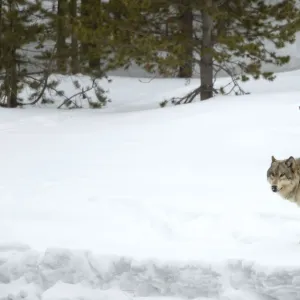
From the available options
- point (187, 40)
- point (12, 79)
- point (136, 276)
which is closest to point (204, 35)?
point (187, 40)

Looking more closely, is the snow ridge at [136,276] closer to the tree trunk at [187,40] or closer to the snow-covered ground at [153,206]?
the snow-covered ground at [153,206]

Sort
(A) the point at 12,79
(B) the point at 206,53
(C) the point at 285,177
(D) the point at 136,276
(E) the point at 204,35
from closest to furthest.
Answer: (D) the point at 136,276 → (C) the point at 285,177 → (B) the point at 206,53 → (E) the point at 204,35 → (A) the point at 12,79

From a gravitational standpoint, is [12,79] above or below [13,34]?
below

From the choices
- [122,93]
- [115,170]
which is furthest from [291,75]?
[115,170]

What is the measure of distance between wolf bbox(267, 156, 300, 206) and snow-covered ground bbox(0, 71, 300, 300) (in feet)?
1.76

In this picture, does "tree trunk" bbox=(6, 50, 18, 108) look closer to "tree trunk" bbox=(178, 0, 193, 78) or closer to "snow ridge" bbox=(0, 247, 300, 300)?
"tree trunk" bbox=(178, 0, 193, 78)

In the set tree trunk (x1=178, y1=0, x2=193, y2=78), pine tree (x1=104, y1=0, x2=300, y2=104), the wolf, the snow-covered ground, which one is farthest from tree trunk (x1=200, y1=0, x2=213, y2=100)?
the wolf

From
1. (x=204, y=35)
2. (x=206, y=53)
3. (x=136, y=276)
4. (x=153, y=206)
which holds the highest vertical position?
(x=204, y=35)

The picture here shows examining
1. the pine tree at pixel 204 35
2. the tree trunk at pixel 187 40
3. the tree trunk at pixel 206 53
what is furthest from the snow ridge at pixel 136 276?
the tree trunk at pixel 206 53

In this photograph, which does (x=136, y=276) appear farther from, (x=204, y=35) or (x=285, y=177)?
(x=204, y=35)

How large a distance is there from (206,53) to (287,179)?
9.66 metres

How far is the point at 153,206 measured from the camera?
8.30 meters

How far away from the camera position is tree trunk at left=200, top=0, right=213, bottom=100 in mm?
15884

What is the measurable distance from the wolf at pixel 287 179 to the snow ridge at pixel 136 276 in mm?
1056
